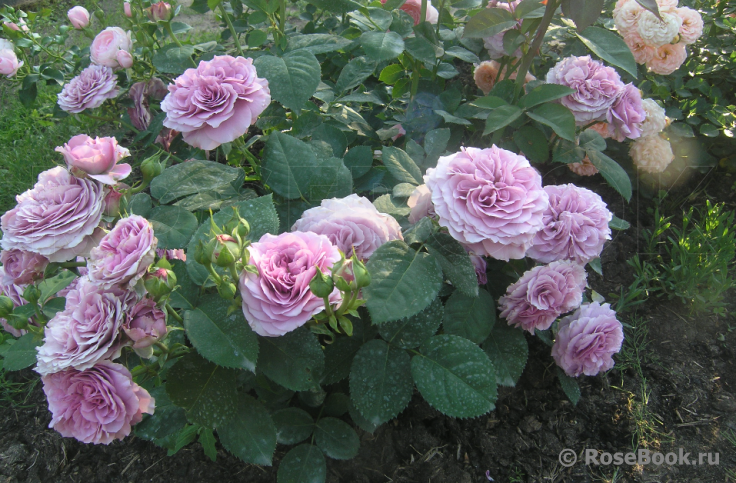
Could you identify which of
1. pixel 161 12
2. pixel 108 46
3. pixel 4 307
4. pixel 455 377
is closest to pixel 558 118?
pixel 455 377

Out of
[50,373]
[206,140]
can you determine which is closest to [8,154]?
[206,140]

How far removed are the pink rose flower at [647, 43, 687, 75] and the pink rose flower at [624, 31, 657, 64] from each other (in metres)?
0.03

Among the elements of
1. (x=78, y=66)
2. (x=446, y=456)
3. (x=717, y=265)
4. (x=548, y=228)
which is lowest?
(x=446, y=456)

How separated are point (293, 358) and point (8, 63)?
181 centimetres

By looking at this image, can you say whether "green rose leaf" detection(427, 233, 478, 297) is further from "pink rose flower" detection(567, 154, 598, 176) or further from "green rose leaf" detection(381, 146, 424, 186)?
"pink rose flower" detection(567, 154, 598, 176)

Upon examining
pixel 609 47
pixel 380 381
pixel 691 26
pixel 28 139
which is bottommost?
pixel 28 139

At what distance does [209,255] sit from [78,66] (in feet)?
5.89

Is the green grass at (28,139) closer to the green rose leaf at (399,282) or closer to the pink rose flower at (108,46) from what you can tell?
the pink rose flower at (108,46)

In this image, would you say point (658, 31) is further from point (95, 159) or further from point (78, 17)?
point (78, 17)

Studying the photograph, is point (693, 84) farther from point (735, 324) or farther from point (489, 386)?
point (489, 386)

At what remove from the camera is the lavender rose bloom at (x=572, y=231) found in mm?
1202

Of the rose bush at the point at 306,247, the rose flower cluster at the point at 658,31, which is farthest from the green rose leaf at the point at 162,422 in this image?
the rose flower cluster at the point at 658,31

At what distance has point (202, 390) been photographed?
0.93 meters

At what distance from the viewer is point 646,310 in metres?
1.88
